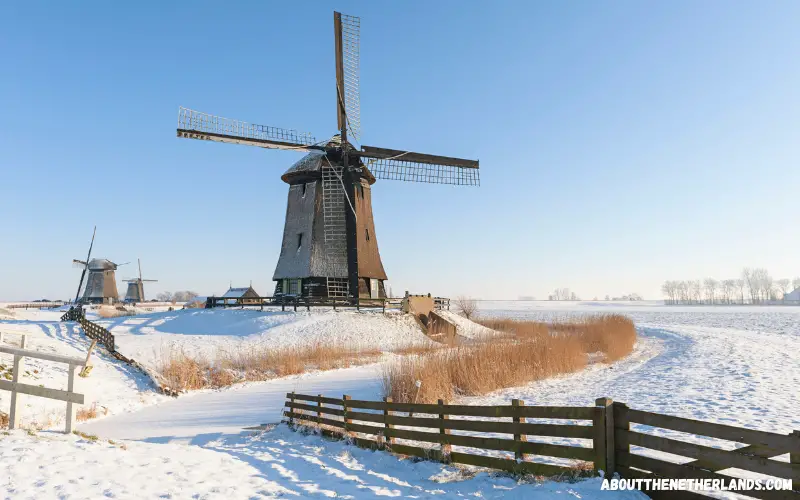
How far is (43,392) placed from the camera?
721 cm

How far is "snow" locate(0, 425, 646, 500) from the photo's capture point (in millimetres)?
5262

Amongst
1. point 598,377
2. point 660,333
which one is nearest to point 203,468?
point 598,377

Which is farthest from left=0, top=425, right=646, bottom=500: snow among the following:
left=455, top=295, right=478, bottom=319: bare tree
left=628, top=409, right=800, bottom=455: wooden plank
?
left=455, top=295, right=478, bottom=319: bare tree

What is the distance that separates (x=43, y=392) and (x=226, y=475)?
11.1 ft

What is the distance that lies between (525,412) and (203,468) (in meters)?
4.31

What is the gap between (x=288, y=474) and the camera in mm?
6633

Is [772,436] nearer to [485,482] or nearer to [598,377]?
[485,482]

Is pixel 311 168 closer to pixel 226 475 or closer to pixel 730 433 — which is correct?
pixel 226 475

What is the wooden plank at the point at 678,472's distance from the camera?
4.36 meters

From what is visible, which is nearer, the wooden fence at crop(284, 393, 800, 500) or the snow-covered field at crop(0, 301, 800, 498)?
the wooden fence at crop(284, 393, 800, 500)

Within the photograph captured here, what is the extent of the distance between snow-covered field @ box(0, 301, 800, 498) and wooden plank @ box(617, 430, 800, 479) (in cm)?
64

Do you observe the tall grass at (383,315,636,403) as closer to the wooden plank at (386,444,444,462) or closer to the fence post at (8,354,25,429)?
the wooden plank at (386,444,444,462)

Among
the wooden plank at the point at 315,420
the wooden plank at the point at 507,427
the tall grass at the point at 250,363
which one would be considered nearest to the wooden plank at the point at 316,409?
the wooden plank at the point at 315,420

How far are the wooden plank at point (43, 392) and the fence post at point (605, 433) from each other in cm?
713
